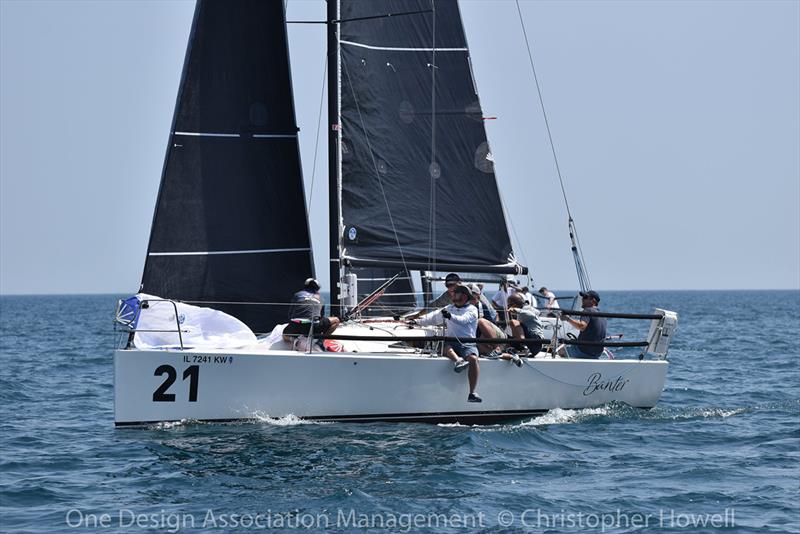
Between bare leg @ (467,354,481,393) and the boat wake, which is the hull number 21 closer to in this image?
the boat wake

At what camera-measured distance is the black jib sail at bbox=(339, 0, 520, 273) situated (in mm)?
16094

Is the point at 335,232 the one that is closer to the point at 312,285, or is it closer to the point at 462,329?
the point at 312,285

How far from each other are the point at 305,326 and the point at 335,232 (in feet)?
7.58

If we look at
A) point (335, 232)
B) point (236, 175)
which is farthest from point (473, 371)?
point (236, 175)

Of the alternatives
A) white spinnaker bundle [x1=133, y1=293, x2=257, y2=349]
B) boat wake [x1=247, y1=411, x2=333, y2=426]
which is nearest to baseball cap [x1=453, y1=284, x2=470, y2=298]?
boat wake [x1=247, y1=411, x2=333, y2=426]

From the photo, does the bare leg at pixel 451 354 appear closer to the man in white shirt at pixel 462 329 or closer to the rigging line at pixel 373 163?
the man in white shirt at pixel 462 329

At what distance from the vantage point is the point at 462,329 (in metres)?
14.4

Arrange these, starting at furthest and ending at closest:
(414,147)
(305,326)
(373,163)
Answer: (414,147), (373,163), (305,326)

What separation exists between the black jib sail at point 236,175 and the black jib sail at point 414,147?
3.14 ft

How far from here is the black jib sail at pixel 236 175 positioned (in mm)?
14891

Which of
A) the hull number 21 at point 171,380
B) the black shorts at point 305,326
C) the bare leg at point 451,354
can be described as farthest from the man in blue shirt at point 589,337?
the hull number 21 at point 171,380

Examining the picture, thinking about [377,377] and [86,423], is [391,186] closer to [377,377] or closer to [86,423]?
[377,377]

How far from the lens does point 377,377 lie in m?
14.0

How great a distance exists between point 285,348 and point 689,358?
16559mm
